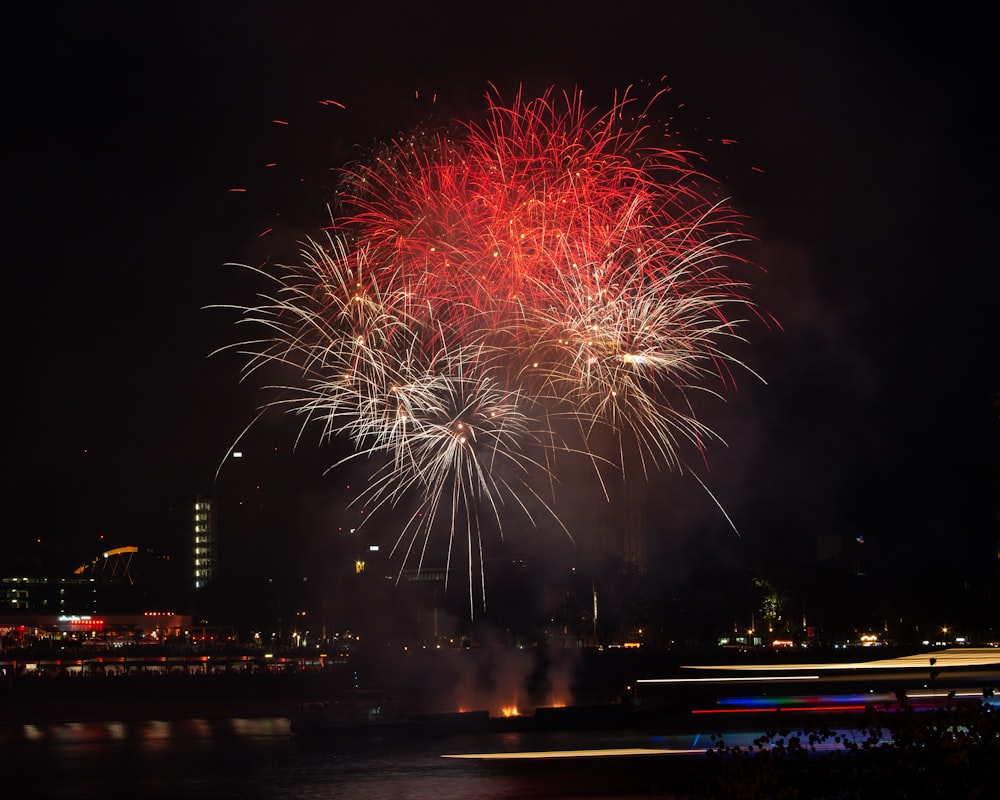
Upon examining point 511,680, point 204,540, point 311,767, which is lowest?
point 311,767

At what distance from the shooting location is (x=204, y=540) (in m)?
148

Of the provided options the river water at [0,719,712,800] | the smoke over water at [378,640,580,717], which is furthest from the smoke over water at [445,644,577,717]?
the river water at [0,719,712,800]

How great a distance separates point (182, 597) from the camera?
139 metres

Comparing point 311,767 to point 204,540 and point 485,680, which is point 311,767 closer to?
point 485,680

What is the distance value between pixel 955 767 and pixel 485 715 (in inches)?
1103

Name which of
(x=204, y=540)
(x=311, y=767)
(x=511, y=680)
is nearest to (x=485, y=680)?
(x=511, y=680)

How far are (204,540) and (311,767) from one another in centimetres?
12346

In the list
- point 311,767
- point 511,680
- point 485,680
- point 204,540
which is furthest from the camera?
point 204,540

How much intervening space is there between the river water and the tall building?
110m

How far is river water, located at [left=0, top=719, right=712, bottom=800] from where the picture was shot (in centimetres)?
2472

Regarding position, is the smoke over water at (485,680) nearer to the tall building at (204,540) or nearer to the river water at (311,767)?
the river water at (311,767)

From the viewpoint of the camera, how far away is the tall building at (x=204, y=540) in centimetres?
14725

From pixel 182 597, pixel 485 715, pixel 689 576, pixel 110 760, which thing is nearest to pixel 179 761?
pixel 110 760

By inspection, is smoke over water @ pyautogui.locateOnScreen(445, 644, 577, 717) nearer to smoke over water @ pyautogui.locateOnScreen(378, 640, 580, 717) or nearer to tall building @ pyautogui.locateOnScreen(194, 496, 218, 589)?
smoke over water @ pyautogui.locateOnScreen(378, 640, 580, 717)
